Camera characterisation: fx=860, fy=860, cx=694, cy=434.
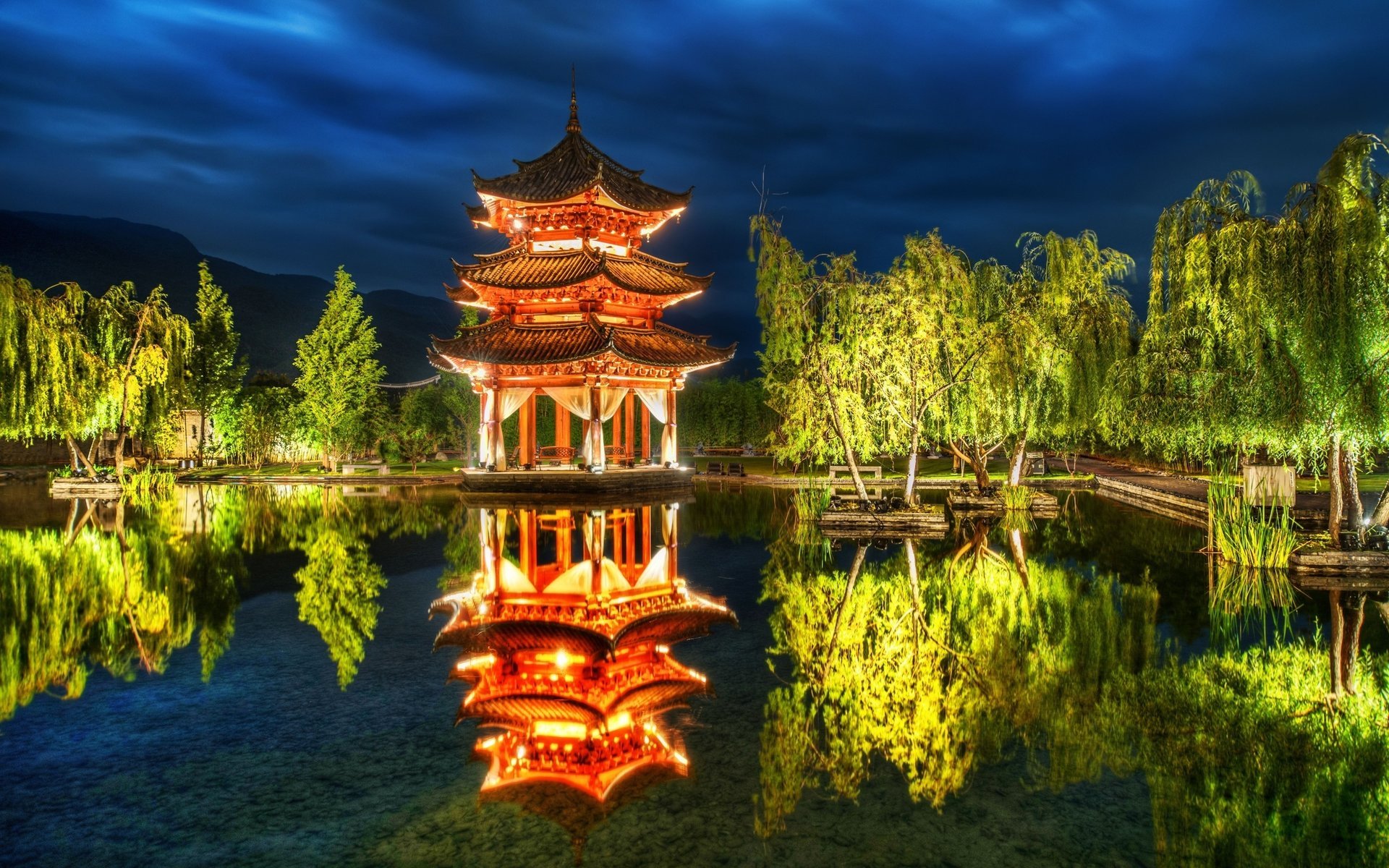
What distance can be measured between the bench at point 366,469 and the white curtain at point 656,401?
38.0 feet

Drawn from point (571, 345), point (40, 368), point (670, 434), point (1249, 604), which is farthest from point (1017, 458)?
point (40, 368)

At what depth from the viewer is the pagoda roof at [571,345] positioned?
28.9 meters

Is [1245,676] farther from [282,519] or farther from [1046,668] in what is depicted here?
[282,519]

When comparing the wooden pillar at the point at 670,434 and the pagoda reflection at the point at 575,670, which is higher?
the wooden pillar at the point at 670,434

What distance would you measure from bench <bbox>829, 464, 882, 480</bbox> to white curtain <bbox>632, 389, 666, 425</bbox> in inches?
261

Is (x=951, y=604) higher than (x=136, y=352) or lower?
lower

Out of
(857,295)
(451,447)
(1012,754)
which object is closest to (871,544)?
(857,295)

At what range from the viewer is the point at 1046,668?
7883 millimetres

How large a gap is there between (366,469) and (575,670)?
107ft

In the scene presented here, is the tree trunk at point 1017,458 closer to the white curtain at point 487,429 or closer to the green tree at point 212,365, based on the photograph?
the white curtain at point 487,429

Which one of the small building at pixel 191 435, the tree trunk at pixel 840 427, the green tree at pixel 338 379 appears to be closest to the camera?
the tree trunk at pixel 840 427

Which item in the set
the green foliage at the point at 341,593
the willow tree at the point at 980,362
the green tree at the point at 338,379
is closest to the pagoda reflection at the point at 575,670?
the green foliage at the point at 341,593

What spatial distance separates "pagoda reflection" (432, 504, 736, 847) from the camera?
18.8 feet

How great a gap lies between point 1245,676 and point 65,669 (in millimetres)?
10879
